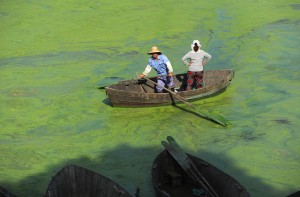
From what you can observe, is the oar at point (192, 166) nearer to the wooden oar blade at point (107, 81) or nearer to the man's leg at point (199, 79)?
the man's leg at point (199, 79)

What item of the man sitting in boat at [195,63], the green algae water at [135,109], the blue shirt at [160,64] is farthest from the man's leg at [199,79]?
the blue shirt at [160,64]

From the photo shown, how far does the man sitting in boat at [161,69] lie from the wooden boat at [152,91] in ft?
0.82

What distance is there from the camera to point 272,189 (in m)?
7.32

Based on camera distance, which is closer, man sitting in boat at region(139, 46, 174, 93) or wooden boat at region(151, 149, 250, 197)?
wooden boat at region(151, 149, 250, 197)

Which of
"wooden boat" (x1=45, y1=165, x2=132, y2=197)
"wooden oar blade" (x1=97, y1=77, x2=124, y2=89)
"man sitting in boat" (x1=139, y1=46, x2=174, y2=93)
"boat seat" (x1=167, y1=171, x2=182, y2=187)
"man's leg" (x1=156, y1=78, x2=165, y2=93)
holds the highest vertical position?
"man sitting in boat" (x1=139, y1=46, x2=174, y2=93)

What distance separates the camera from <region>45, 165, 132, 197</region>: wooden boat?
6.16 metres

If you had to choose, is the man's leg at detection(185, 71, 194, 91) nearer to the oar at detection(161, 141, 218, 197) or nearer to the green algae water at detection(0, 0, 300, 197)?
the green algae water at detection(0, 0, 300, 197)

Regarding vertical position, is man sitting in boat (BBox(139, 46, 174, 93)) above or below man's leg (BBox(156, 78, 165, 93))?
above

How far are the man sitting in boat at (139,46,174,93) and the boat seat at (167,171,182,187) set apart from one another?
10.9 feet

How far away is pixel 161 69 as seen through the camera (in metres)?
10.4

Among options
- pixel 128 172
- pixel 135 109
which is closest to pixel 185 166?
pixel 128 172

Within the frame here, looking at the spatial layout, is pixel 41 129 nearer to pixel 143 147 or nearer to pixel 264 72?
pixel 143 147

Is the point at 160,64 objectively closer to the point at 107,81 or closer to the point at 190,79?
the point at 190,79

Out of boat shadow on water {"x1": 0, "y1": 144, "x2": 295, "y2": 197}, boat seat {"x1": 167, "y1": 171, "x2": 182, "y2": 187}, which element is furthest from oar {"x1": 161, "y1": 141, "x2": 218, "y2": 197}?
boat shadow on water {"x1": 0, "y1": 144, "x2": 295, "y2": 197}
